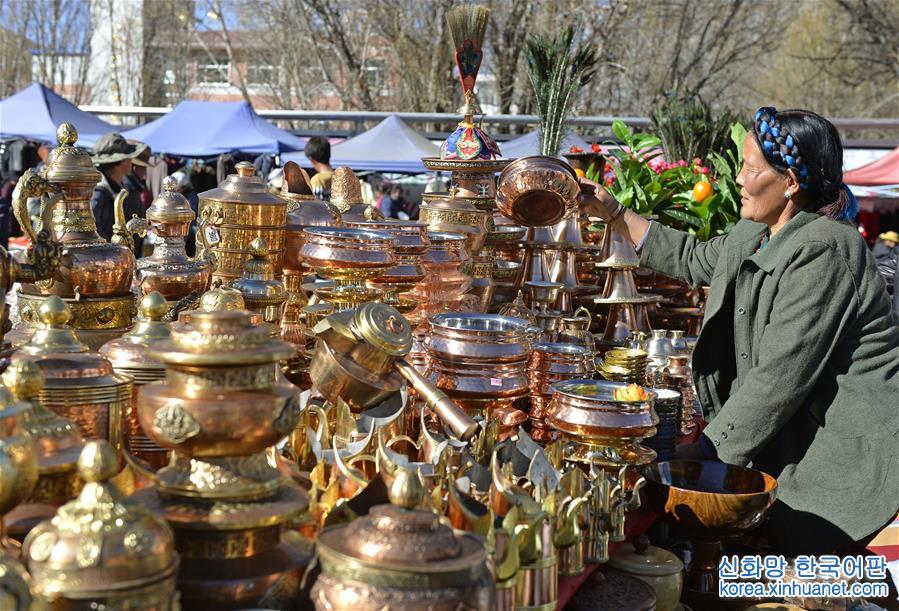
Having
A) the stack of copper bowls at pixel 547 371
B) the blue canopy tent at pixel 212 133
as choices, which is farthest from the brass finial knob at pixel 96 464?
the blue canopy tent at pixel 212 133

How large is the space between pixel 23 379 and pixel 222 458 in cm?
25

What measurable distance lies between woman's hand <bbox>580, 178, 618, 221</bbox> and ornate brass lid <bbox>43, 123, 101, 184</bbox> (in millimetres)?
1509

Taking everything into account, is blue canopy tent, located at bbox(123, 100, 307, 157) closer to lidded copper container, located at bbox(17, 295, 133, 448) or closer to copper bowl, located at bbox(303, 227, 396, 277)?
copper bowl, located at bbox(303, 227, 396, 277)

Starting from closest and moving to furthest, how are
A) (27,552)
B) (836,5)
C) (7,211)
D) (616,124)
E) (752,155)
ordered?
(27,552)
(752,155)
(616,124)
(7,211)
(836,5)

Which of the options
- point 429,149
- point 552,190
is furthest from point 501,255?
point 429,149

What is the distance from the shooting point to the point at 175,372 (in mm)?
1123

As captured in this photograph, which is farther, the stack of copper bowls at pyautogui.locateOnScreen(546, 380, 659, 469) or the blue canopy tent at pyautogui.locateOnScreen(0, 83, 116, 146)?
the blue canopy tent at pyautogui.locateOnScreen(0, 83, 116, 146)

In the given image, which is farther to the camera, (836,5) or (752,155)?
(836,5)

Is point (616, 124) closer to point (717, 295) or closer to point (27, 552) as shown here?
point (717, 295)

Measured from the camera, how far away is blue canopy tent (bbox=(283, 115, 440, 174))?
10695 mm

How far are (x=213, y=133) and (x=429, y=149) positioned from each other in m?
2.47

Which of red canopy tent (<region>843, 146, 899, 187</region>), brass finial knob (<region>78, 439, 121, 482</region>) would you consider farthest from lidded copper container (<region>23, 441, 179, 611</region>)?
red canopy tent (<region>843, 146, 899, 187</region>)

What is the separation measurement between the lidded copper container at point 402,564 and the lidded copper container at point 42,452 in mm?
329

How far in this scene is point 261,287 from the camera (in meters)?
2.01
